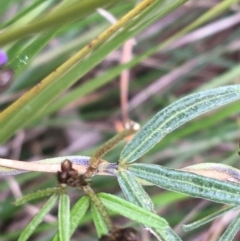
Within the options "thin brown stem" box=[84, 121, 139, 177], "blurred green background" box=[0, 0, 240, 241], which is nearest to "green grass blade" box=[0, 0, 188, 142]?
"thin brown stem" box=[84, 121, 139, 177]

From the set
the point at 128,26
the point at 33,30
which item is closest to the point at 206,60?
the point at 128,26

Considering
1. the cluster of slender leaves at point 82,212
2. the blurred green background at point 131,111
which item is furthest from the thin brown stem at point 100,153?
the blurred green background at point 131,111

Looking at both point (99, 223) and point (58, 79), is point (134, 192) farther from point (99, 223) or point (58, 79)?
point (58, 79)

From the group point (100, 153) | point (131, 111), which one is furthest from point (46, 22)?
point (131, 111)

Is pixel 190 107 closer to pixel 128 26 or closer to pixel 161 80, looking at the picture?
pixel 128 26

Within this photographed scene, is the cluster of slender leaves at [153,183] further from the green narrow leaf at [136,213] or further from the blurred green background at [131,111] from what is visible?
the blurred green background at [131,111]

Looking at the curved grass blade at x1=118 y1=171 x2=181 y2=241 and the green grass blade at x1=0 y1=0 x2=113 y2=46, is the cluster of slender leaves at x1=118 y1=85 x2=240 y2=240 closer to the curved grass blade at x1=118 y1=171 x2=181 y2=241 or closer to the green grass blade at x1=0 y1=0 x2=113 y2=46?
the curved grass blade at x1=118 y1=171 x2=181 y2=241
